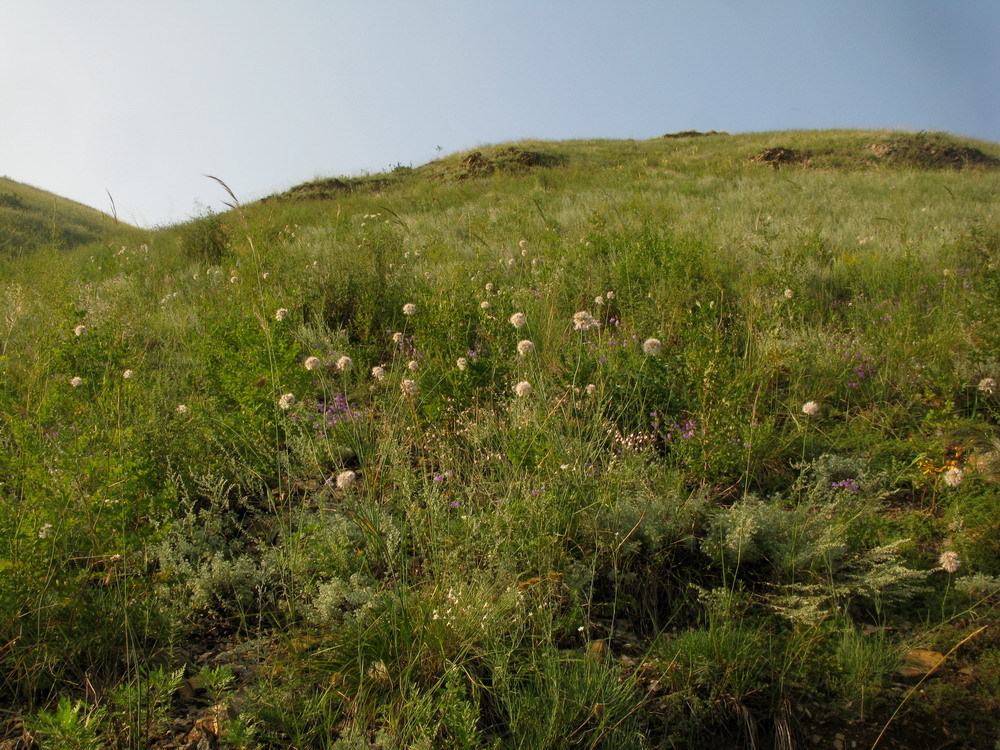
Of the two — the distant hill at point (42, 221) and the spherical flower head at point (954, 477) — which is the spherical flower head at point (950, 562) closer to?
the spherical flower head at point (954, 477)

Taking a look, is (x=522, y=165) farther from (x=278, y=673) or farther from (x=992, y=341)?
(x=278, y=673)

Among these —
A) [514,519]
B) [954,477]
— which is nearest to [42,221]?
[514,519]

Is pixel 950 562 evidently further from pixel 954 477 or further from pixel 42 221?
pixel 42 221

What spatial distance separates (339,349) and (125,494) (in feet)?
6.41

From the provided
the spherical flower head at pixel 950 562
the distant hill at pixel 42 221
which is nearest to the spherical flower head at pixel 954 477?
the spherical flower head at pixel 950 562

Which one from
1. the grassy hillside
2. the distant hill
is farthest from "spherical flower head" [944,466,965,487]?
the distant hill

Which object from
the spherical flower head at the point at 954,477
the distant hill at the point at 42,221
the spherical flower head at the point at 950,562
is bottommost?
the spherical flower head at the point at 950,562

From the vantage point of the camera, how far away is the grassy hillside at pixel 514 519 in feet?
5.49

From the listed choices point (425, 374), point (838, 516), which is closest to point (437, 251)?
point (425, 374)

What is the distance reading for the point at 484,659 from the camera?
5.72 feet

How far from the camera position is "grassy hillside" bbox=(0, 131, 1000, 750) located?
1.67 meters

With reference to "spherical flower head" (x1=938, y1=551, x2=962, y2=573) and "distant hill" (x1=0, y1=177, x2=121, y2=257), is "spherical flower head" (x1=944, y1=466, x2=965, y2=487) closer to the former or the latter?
"spherical flower head" (x1=938, y1=551, x2=962, y2=573)

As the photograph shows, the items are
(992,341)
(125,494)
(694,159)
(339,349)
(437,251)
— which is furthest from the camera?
(694,159)

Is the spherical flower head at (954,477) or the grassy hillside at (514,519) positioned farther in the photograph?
the spherical flower head at (954,477)
